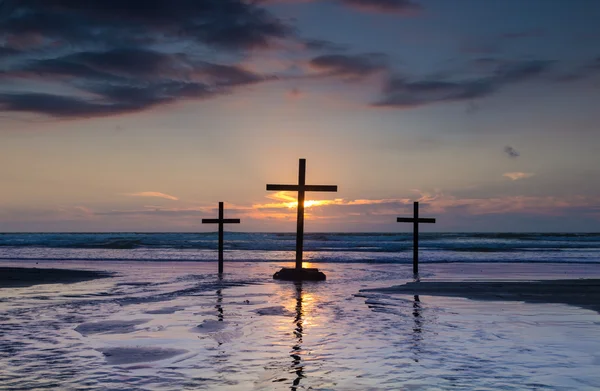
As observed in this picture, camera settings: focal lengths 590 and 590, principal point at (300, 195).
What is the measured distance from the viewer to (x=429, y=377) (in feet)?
25.6

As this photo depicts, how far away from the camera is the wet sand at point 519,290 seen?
17.4 meters

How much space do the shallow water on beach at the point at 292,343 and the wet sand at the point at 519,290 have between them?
4.67ft

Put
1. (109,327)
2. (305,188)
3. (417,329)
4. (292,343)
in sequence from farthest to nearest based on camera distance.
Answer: (305,188)
(109,327)
(417,329)
(292,343)

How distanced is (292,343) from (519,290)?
12605 mm

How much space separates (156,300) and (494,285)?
12.6 m

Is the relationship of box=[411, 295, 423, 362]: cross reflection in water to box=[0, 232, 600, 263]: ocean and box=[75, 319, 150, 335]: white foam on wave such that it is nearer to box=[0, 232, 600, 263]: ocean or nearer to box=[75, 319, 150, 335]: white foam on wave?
box=[75, 319, 150, 335]: white foam on wave

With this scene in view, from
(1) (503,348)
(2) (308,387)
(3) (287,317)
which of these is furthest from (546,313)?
(2) (308,387)

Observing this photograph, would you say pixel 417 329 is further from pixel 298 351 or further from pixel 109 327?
pixel 109 327

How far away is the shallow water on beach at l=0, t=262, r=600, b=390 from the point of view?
25.0ft

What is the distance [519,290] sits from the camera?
20.2m

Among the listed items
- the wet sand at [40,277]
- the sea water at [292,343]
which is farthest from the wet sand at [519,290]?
the wet sand at [40,277]

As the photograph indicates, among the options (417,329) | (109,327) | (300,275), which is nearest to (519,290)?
(300,275)

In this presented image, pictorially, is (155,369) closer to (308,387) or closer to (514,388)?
(308,387)

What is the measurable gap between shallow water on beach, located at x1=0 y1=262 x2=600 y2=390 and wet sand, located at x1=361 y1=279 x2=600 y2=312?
1.42m
